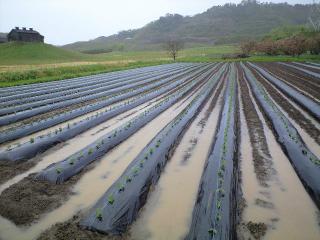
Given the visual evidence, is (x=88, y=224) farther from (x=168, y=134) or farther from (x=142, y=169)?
(x=168, y=134)

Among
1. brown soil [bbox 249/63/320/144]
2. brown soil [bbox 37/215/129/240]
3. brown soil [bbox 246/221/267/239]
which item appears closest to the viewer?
brown soil [bbox 37/215/129/240]

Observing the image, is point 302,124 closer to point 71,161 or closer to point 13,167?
point 71,161

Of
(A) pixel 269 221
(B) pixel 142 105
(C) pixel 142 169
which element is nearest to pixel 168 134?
(C) pixel 142 169

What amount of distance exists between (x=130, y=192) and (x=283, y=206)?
2.49 metres

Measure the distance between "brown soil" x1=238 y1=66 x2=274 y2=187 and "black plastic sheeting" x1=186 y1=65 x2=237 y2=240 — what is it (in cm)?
50

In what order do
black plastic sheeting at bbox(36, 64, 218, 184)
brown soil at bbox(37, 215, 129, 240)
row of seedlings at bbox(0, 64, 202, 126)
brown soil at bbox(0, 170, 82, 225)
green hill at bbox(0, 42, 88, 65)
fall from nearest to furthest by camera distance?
brown soil at bbox(37, 215, 129, 240) < brown soil at bbox(0, 170, 82, 225) < black plastic sheeting at bbox(36, 64, 218, 184) < row of seedlings at bbox(0, 64, 202, 126) < green hill at bbox(0, 42, 88, 65)

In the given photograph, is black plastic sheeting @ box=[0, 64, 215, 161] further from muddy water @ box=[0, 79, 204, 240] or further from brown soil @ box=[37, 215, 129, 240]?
brown soil @ box=[37, 215, 129, 240]

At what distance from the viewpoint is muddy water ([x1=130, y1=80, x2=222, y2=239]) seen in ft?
13.5

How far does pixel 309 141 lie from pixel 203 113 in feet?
14.3

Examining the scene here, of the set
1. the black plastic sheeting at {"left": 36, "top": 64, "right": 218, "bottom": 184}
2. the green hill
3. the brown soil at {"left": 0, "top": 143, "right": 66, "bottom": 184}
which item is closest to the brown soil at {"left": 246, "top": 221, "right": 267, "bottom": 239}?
the black plastic sheeting at {"left": 36, "top": 64, "right": 218, "bottom": 184}

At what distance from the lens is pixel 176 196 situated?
16.5 ft

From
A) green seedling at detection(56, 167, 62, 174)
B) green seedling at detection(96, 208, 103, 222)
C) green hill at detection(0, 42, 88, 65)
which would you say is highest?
green hill at detection(0, 42, 88, 65)

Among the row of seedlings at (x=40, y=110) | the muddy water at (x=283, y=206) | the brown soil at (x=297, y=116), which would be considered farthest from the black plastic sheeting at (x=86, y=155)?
the brown soil at (x=297, y=116)

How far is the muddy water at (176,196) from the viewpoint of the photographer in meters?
4.11
